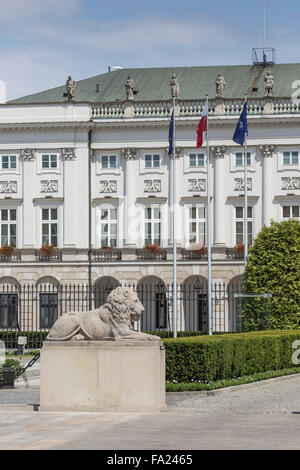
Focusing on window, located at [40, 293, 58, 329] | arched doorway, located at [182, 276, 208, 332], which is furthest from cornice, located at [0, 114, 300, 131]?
window, located at [40, 293, 58, 329]

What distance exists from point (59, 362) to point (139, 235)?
49.2 meters

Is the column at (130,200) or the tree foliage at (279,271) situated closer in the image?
the tree foliage at (279,271)

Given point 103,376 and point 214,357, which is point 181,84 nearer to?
point 214,357

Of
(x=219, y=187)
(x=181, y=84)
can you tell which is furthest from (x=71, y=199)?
(x=181, y=84)

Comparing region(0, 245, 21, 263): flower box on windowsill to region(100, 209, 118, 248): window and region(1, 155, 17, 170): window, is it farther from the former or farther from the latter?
region(100, 209, 118, 248): window

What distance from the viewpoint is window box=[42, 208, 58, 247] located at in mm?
71312

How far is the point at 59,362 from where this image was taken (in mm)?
21453

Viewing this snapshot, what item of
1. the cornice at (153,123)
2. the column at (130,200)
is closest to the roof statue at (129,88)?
the cornice at (153,123)

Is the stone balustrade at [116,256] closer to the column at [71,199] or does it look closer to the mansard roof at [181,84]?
the column at [71,199]

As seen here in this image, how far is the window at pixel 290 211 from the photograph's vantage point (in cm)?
6981

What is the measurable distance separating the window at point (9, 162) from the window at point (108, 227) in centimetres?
655

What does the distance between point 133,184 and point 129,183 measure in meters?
0.27
